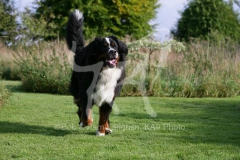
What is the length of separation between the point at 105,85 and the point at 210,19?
85.9 feet

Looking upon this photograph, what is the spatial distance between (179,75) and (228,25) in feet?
67.2

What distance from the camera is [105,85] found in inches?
228

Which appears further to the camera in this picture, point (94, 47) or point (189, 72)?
point (189, 72)

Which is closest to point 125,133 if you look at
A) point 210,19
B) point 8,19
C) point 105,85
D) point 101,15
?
point 105,85

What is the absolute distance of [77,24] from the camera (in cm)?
703

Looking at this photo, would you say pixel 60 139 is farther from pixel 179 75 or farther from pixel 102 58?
pixel 179 75

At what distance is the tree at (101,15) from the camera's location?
82.0ft

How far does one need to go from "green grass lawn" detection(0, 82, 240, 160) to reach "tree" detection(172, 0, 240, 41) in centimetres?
2235

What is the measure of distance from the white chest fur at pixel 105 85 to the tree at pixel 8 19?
12145mm

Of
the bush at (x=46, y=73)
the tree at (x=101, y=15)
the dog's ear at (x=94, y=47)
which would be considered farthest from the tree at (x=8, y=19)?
the dog's ear at (x=94, y=47)

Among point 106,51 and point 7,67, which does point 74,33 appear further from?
point 7,67

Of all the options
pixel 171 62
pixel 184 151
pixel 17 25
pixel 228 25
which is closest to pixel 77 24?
pixel 184 151

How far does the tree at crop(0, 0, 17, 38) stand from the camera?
1900cm

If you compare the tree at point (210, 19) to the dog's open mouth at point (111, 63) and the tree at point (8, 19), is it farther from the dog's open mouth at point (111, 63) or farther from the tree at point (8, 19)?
the dog's open mouth at point (111, 63)
